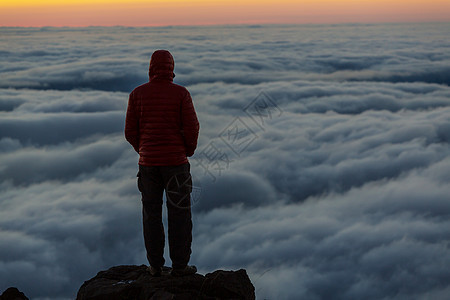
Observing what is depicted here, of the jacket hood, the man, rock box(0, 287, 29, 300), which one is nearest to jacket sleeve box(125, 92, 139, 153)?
the man

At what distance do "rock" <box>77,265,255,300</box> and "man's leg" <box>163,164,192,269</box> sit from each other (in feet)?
0.74

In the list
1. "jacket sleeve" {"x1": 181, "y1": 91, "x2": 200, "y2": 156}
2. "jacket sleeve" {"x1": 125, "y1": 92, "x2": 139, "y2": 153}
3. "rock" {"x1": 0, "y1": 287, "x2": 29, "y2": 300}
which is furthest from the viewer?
"rock" {"x1": 0, "y1": 287, "x2": 29, "y2": 300}

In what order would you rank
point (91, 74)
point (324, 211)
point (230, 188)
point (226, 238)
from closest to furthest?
1. point (226, 238)
2. point (324, 211)
3. point (230, 188)
4. point (91, 74)

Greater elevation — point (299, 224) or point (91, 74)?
point (91, 74)

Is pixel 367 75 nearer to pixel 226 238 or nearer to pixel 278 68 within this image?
pixel 278 68

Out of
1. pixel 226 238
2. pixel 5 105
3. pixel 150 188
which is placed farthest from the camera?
pixel 5 105

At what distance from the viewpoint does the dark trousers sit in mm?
3809

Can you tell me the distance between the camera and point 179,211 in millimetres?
3889

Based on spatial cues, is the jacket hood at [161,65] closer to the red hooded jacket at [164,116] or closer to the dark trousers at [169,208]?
the red hooded jacket at [164,116]

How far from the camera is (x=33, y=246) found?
2669 cm

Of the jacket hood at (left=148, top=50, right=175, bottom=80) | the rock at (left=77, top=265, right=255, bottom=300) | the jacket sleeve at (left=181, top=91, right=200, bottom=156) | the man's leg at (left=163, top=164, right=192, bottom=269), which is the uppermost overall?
the jacket hood at (left=148, top=50, right=175, bottom=80)

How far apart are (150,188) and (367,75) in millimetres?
139881

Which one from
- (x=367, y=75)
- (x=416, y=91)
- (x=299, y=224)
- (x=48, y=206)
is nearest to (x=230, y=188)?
(x=299, y=224)

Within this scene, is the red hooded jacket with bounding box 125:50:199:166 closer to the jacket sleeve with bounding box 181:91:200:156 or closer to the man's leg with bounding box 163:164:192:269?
the jacket sleeve with bounding box 181:91:200:156
